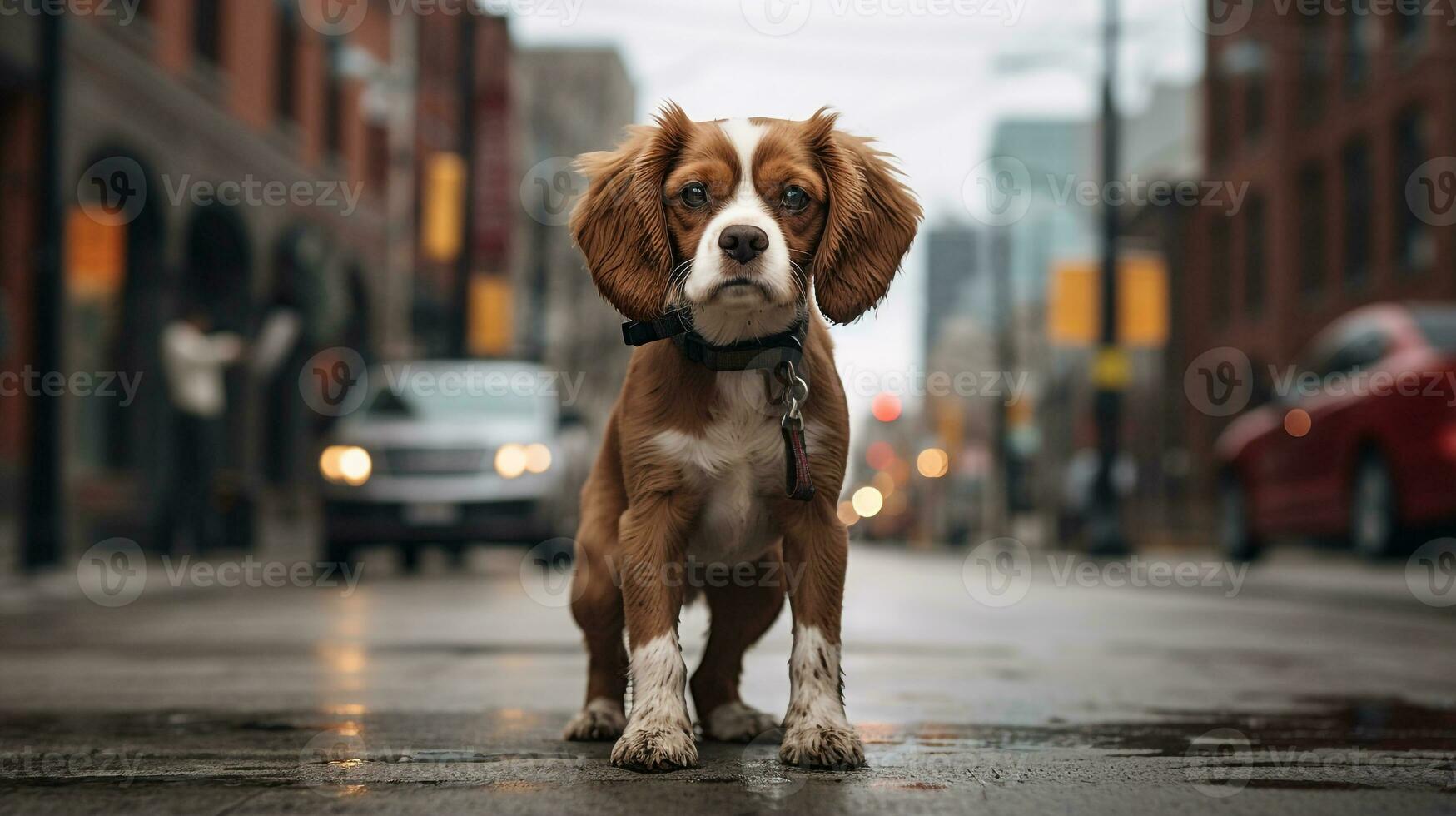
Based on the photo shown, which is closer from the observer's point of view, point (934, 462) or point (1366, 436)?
point (1366, 436)

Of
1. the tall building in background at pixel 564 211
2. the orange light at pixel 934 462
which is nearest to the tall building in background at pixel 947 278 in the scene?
the tall building in background at pixel 564 211

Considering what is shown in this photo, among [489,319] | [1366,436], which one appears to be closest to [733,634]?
[1366,436]

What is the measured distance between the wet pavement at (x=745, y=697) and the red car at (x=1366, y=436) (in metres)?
1.00

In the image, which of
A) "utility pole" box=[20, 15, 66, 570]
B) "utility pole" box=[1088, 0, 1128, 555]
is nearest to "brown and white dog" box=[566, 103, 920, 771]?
"utility pole" box=[20, 15, 66, 570]

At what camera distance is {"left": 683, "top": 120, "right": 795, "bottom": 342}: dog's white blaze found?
151 inches

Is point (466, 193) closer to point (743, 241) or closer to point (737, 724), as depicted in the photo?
point (737, 724)

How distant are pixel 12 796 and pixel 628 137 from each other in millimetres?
2080

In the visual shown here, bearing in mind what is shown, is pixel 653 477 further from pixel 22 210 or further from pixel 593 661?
pixel 22 210

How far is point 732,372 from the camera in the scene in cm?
409

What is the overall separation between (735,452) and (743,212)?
591 mm

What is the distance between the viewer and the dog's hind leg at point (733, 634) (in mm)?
4578

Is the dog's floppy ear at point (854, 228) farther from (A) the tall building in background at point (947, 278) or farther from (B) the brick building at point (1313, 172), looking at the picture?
(A) the tall building in background at point (947, 278)

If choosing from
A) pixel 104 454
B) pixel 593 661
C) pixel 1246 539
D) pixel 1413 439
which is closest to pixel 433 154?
pixel 104 454

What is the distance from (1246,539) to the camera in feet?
57.6
